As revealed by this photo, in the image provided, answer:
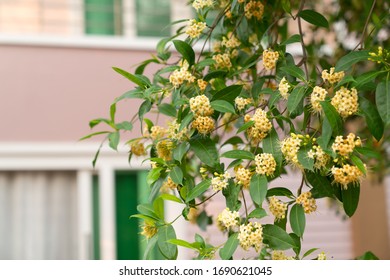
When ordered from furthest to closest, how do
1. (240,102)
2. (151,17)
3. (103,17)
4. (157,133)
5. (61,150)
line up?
(151,17)
(103,17)
(61,150)
(157,133)
(240,102)

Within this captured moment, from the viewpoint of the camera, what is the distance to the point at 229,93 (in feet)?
5.85

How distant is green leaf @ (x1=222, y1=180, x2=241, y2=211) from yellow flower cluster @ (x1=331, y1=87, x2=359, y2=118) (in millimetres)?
305

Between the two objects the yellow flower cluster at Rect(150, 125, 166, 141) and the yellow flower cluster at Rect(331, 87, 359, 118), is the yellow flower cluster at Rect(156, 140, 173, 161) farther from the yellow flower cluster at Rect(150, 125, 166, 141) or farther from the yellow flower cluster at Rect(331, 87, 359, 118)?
the yellow flower cluster at Rect(331, 87, 359, 118)

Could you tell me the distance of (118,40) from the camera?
547 cm

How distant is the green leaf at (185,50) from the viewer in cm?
186

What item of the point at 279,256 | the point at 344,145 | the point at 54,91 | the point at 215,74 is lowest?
the point at 279,256

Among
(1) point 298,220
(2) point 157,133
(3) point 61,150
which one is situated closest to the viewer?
(1) point 298,220

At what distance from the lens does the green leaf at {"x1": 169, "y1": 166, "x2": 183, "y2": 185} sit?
1.74 metres

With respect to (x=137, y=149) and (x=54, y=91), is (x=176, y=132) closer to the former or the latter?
(x=137, y=149)

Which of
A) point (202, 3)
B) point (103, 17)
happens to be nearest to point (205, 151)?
point (202, 3)

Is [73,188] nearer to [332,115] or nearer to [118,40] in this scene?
[118,40]

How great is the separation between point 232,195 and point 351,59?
45 cm

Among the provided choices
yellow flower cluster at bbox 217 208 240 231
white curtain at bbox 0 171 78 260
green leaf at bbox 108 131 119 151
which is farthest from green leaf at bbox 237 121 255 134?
white curtain at bbox 0 171 78 260
